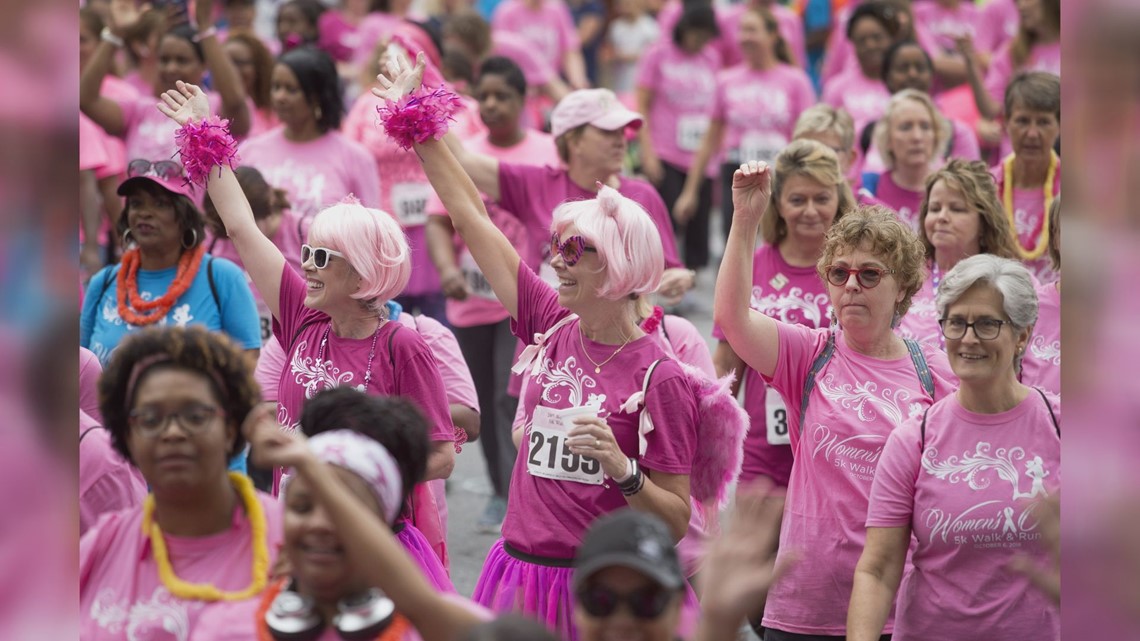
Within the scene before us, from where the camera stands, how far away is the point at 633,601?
9.29ft

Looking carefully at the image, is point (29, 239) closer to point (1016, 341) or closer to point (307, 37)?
point (1016, 341)

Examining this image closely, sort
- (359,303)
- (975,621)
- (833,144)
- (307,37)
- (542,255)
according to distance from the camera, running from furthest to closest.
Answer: (307,37), (833,144), (542,255), (359,303), (975,621)

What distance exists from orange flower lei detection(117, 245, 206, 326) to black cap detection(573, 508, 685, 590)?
3314 mm

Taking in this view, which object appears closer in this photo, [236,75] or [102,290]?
[102,290]

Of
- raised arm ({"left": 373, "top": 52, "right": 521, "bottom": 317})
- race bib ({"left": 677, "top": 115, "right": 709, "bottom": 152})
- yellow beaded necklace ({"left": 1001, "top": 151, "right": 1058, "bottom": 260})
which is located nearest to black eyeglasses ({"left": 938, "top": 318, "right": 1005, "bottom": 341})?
raised arm ({"left": 373, "top": 52, "right": 521, "bottom": 317})

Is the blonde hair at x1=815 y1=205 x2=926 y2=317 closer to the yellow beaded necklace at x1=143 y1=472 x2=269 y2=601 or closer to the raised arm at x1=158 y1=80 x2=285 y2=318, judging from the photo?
the raised arm at x1=158 y1=80 x2=285 y2=318

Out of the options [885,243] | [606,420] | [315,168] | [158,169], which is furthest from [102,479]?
[315,168]

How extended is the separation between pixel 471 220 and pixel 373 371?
505 millimetres

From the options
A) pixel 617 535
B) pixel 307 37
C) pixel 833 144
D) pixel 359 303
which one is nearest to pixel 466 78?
pixel 307 37

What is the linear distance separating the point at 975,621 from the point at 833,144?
3.61 m

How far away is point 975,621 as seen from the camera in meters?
3.97

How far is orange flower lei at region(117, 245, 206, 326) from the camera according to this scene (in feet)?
→ 19.1

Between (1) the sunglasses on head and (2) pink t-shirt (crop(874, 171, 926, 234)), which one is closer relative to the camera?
(1) the sunglasses on head

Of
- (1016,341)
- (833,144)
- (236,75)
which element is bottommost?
(1016,341)
